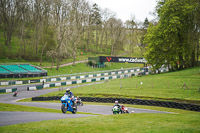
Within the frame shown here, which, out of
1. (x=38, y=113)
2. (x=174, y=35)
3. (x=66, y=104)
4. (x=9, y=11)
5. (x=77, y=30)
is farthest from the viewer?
(x=77, y=30)

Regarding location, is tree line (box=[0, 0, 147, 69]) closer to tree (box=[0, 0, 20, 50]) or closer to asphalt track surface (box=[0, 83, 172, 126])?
tree (box=[0, 0, 20, 50])

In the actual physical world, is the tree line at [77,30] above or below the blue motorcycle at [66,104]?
above

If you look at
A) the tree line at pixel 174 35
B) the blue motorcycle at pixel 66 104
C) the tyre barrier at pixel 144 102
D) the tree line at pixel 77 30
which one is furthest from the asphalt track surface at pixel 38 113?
the tree line at pixel 174 35

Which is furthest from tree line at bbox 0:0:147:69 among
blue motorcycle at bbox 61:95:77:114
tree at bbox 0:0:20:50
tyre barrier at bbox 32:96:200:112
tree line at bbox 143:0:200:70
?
blue motorcycle at bbox 61:95:77:114

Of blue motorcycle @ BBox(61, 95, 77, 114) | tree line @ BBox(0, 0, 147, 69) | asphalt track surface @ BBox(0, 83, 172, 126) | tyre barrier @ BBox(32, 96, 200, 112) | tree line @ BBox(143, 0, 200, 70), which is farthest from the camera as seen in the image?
tree line @ BBox(0, 0, 147, 69)

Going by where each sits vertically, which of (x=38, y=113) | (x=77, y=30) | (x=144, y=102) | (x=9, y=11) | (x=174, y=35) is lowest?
(x=144, y=102)

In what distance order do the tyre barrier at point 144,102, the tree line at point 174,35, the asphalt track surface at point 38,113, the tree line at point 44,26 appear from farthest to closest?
the tree line at point 44,26 < the tree line at point 174,35 < the tyre barrier at point 144,102 < the asphalt track surface at point 38,113

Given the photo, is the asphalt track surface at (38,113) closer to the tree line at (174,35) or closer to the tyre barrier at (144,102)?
the tyre barrier at (144,102)

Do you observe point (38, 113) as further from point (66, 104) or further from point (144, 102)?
point (144, 102)

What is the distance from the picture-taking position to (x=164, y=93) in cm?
2870

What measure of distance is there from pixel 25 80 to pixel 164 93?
30574 mm

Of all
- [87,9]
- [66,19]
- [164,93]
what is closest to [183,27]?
[164,93]

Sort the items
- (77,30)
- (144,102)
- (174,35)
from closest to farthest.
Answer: (144,102)
(174,35)
(77,30)

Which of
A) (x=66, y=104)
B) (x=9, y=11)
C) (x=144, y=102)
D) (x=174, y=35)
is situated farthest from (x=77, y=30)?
(x=66, y=104)
